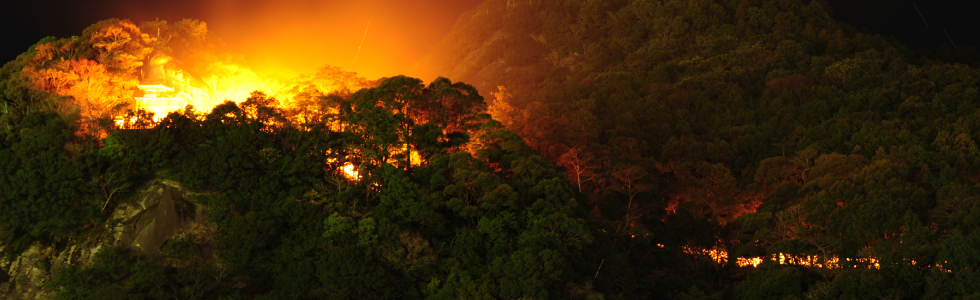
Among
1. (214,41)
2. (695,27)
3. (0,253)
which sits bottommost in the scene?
(0,253)

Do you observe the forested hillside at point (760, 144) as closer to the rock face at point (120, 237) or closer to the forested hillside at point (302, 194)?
the forested hillside at point (302, 194)

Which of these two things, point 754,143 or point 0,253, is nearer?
point 0,253

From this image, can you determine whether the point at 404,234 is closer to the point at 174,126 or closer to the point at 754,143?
the point at 174,126

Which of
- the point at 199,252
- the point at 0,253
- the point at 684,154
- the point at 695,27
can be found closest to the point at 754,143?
the point at 684,154

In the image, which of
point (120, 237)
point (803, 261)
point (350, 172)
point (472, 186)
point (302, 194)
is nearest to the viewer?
point (120, 237)

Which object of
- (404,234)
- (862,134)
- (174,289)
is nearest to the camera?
(174,289)

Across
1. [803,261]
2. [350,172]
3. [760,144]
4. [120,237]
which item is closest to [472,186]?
[350,172]

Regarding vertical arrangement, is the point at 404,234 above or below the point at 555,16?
below

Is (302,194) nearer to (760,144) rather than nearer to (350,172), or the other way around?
(350,172)
